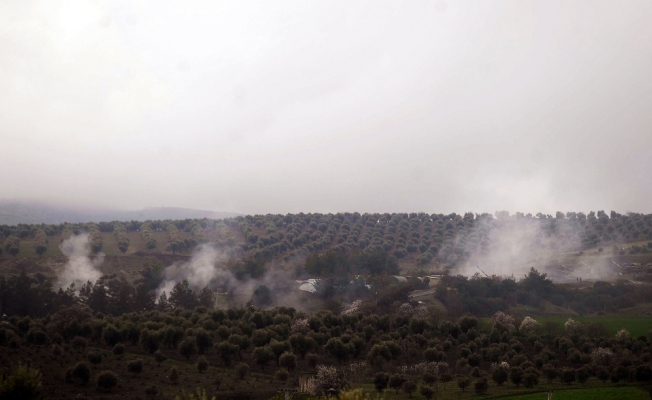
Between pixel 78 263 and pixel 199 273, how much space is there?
773 inches

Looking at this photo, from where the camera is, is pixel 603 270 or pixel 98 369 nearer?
pixel 98 369

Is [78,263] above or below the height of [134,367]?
above

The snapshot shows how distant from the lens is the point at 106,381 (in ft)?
128

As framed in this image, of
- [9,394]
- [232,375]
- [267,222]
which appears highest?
[267,222]

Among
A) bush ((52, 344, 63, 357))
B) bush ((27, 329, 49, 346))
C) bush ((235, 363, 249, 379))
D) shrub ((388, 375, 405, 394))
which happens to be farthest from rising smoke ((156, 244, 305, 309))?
shrub ((388, 375, 405, 394))

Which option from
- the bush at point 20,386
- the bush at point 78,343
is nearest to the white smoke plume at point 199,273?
the bush at point 78,343

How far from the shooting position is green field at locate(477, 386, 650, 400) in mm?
37531

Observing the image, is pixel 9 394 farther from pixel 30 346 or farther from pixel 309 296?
pixel 309 296

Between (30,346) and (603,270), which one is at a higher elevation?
(603,270)

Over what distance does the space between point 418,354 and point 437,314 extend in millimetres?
19948

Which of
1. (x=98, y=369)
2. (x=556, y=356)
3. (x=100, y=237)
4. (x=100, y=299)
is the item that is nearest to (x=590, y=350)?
(x=556, y=356)

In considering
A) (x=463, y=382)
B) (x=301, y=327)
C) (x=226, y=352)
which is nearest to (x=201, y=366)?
(x=226, y=352)

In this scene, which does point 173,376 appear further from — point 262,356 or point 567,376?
point 567,376

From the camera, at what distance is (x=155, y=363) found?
46719mm
